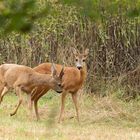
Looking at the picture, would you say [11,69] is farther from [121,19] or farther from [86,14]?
[86,14]

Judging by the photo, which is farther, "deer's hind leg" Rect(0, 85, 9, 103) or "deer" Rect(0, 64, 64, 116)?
"deer's hind leg" Rect(0, 85, 9, 103)

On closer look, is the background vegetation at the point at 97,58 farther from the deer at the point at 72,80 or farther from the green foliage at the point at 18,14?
the green foliage at the point at 18,14

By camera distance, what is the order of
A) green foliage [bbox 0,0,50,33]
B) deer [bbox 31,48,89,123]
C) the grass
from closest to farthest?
green foliage [bbox 0,0,50,33] → the grass → deer [bbox 31,48,89,123]

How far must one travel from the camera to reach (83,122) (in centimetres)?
1307

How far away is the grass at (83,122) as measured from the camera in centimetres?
1026

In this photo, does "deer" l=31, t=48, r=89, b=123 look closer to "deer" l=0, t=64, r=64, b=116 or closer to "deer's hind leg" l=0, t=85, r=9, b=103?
"deer" l=0, t=64, r=64, b=116

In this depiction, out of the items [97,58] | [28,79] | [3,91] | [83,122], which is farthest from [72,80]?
[97,58]

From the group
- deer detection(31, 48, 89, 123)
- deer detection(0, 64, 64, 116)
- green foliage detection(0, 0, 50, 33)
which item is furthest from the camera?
deer detection(31, 48, 89, 123)

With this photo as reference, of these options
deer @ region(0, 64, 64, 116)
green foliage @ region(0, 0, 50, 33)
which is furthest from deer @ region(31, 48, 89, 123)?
green foliage @ region(0, 0, 50, 33)

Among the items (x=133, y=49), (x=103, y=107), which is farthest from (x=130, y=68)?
(x=103, y=107)

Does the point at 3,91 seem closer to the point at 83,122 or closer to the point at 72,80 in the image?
the point at 72,80

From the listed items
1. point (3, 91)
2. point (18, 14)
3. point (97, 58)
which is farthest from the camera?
point (97, 58)

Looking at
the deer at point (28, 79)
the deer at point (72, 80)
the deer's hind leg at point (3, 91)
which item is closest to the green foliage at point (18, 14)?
the deer at point (28, 79)

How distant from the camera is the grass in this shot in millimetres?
10258
